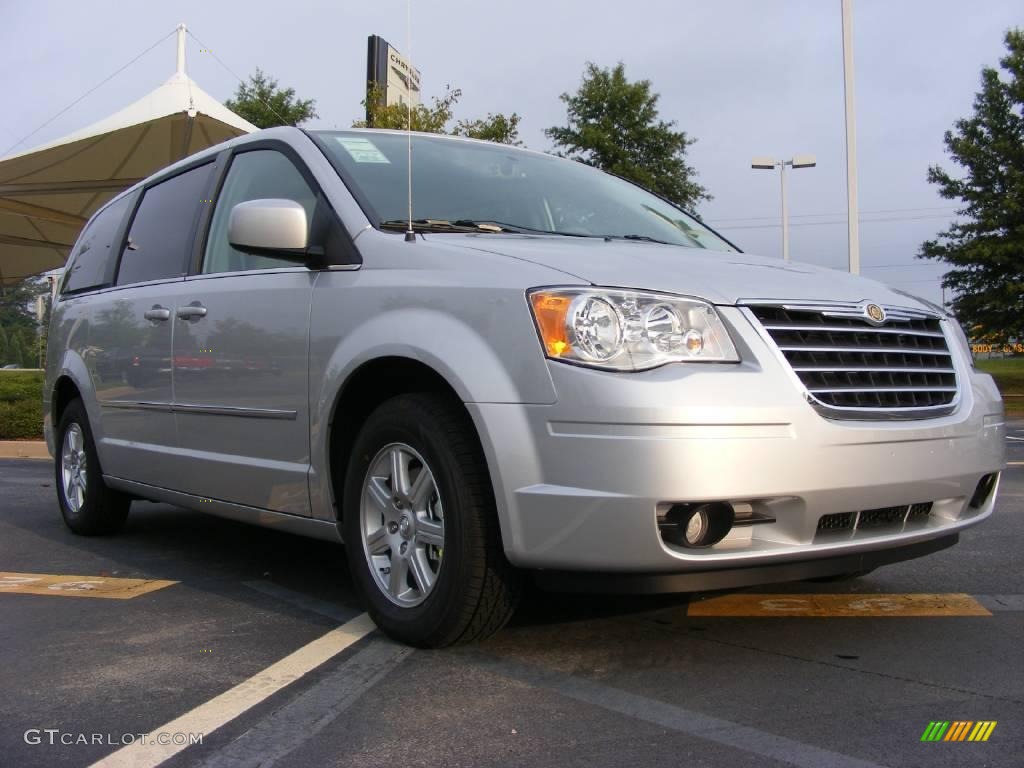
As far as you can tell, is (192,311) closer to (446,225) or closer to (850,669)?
(446,225)

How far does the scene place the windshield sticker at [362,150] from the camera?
4.02 meters

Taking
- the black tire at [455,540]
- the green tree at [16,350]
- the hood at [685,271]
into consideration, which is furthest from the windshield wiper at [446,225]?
the green tree at [16,350]

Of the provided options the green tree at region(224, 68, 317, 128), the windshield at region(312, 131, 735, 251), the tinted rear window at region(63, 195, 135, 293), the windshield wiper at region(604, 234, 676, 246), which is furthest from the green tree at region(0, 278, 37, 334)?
the windshield wiper at region(604, 234, 676, 246)

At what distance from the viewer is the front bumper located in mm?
2707

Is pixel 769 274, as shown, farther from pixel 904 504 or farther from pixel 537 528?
pixel 537 528

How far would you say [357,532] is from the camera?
3449 millimetres

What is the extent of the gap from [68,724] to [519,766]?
1.18 metres

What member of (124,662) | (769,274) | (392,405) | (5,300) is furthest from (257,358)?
(5,300)

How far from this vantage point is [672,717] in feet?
8.57

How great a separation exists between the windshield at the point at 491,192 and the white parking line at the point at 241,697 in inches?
55.2

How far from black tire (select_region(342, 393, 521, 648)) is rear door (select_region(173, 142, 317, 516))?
595 mm

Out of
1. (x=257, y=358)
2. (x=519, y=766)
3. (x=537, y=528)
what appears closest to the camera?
(x=519, y=766)

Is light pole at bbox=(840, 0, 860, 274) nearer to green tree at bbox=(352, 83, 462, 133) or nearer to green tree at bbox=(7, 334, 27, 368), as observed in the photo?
green tree at bbox=(352, 83, 462, 133)

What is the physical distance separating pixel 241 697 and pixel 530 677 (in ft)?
2.60
